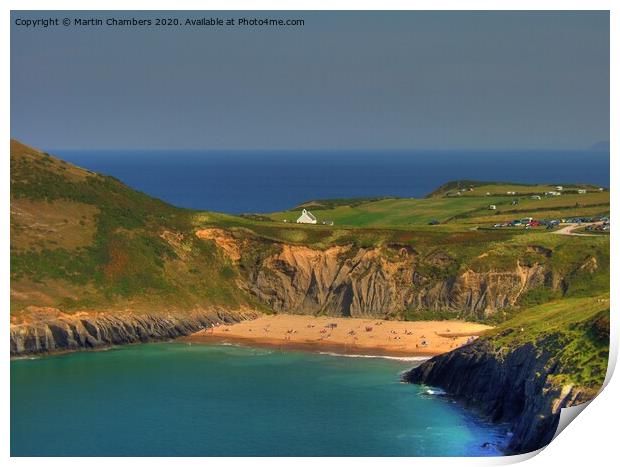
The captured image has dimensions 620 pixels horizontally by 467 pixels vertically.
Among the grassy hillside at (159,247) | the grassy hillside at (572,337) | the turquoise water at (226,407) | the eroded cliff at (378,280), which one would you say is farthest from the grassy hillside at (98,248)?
the grassy hillside at (572,337)

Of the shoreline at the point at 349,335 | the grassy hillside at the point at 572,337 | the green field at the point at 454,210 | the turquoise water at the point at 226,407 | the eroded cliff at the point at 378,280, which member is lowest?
the turquoise water at the point at 226,407

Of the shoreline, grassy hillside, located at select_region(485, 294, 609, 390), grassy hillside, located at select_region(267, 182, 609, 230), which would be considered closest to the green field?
grassy hillside, located at select_region(267, 182, 609, 230)

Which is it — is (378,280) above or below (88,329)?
above

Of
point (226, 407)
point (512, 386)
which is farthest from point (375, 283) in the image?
point (512, 386)

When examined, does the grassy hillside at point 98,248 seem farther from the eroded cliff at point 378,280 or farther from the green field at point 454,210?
the green field at point 454,210

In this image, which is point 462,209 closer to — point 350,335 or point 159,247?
point 350,335
